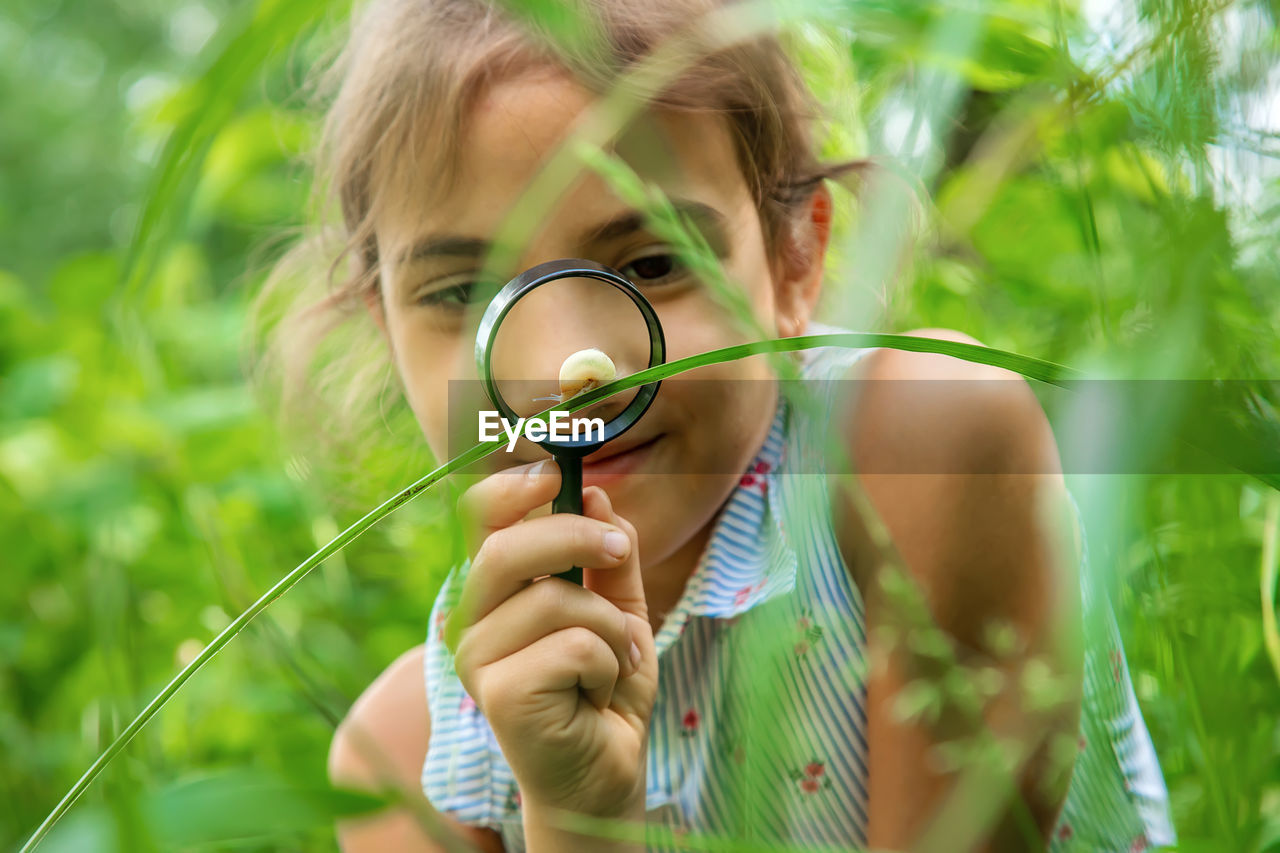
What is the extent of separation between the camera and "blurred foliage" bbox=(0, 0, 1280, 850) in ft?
1.26

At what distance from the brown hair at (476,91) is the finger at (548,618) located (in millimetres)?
490

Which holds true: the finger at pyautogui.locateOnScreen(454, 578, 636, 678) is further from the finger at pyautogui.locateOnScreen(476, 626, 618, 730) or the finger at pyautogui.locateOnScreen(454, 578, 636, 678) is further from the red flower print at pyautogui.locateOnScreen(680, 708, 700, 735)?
the red flower print at pyautogui.locateOnScreen(680, 708, 700, 735)

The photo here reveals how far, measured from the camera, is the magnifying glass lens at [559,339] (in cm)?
82

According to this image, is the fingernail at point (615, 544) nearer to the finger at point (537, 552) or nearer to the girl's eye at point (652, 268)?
the finger at point (537, 552)

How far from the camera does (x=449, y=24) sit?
3.69ft

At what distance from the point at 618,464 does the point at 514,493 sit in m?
0.30

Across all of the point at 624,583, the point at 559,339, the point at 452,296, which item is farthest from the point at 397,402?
the point at 624,583

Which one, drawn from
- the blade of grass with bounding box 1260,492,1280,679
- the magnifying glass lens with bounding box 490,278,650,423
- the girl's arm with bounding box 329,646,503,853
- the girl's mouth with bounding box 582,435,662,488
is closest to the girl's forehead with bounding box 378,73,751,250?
the magnifying glass lens with bounding box 490,278,650,423

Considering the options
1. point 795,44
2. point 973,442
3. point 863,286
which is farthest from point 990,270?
point 863,286

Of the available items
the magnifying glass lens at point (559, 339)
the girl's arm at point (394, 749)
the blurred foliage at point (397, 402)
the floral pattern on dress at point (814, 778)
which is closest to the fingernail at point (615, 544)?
the magnifying glass lens at point (559, 339)

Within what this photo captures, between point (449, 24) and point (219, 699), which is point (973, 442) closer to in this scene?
point (449, 24)

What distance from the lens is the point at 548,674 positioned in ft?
2.39

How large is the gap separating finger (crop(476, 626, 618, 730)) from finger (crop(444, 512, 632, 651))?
0.17 ft

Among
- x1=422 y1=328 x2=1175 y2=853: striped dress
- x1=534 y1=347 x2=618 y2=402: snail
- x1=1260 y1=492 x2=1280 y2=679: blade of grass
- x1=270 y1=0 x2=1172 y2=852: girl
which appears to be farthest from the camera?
x1=422 y1=328 x2=1175 y2=853: striped dress
